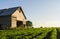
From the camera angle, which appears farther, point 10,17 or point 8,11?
point 8,11

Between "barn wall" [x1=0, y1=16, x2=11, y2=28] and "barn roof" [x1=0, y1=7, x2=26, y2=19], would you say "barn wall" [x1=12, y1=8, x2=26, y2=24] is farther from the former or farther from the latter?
"barn wall" [x1=0, y1=16, x2=11, y2=28]

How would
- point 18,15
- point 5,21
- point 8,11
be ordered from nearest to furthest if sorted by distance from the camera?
point 5,21, point 8,11, point 18,15

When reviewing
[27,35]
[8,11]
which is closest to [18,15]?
[8,11]

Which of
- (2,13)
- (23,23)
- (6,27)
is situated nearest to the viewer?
A: (6,27)

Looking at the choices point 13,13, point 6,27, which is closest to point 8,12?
point 13,13

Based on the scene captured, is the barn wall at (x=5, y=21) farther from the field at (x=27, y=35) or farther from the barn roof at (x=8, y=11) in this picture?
the field at (x=27, y=35)

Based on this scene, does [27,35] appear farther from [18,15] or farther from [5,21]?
[18,15]

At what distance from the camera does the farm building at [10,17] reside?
42.6 m

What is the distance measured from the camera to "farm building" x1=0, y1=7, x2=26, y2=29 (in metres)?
42.6

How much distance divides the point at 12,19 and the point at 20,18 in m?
4.27

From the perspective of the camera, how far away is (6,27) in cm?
4166

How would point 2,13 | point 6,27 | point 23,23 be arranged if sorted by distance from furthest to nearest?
1. point 23,23
2. point 2,13
3. point 6,27

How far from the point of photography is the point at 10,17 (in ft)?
141

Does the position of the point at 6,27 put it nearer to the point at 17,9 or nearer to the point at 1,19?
the point at 1,19
